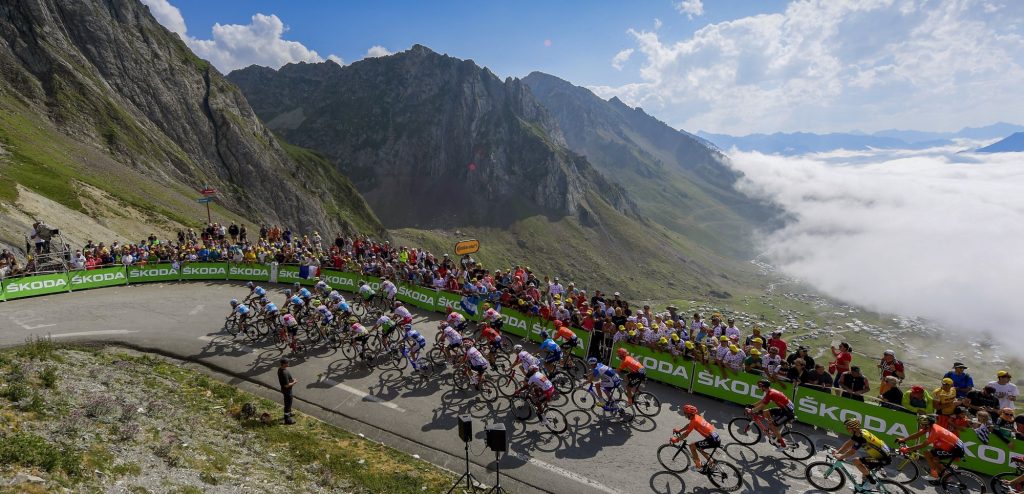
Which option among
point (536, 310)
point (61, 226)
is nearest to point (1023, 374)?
point (536, 310)

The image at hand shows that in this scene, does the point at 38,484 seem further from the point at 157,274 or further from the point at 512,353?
the point at 157,274

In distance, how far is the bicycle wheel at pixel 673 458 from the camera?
14530mm

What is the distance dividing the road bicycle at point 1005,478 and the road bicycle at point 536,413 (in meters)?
11.8

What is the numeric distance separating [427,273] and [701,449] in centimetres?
1885

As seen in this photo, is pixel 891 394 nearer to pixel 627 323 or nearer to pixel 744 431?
pixel 744 431

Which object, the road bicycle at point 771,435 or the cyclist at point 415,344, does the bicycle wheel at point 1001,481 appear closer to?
the road bicycle at point 771,435

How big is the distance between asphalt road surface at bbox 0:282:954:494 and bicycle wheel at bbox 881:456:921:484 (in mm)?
315

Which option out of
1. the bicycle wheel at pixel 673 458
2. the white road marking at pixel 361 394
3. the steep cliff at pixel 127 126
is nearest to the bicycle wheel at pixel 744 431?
the bicycle wheel at pixel 673 458

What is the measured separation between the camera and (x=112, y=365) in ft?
59.0

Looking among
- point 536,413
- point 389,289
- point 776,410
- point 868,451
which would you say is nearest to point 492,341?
point 536,413

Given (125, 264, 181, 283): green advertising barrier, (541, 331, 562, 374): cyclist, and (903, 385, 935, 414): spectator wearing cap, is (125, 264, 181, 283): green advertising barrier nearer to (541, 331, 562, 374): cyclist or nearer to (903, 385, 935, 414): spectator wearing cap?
(541, 331, 562, 374): cyclist

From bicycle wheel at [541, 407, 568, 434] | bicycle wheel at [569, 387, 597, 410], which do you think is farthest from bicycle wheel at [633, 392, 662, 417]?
bicycle wheel at [541, 407, 568, 434]

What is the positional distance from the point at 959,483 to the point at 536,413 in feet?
39.3

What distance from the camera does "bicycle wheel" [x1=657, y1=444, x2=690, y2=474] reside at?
47.7 ft
